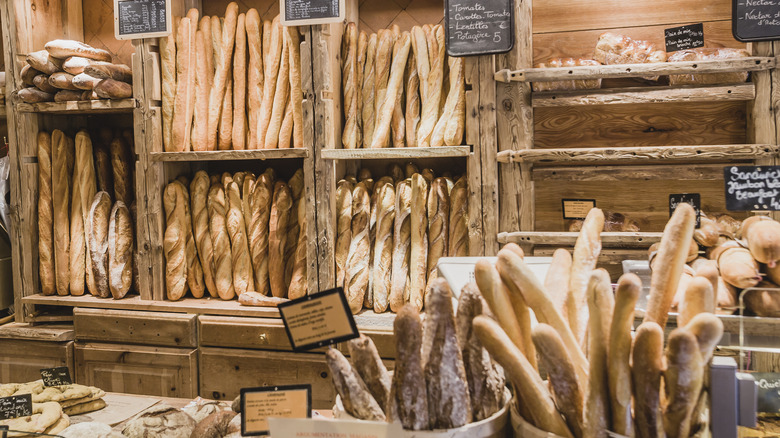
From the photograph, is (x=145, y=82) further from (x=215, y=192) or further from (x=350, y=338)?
(x=350, y=338)

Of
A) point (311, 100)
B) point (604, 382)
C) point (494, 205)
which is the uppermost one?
point (311, 100)

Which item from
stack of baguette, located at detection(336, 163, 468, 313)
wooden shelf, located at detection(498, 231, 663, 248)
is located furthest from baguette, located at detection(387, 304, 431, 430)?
stack of baguette, located at detection(336, 163, 468, 313)

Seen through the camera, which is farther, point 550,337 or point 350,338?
point 350,338

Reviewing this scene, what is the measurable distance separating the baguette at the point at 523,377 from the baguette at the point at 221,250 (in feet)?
6.86

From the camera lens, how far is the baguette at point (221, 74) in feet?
8.66

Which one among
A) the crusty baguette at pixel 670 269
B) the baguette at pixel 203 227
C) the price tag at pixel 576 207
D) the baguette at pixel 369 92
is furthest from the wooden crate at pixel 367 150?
the crusty baguette at pixel 670 269

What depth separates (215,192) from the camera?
2.73 meters

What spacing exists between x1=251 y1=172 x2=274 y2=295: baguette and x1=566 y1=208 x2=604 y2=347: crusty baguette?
1.92 m

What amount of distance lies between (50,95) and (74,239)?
704 millimetres

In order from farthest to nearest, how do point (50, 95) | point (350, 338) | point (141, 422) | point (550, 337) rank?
point (50, 95)
point (141, 422)
point (350, 338)
point (550, 337)

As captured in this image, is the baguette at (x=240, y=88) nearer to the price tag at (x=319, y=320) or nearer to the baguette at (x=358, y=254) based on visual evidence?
the baguette at (x=358, y=254)

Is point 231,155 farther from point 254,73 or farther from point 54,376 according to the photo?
point 54,376

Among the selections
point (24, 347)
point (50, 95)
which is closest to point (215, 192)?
point (50, 95)

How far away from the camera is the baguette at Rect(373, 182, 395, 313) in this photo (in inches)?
96.9
